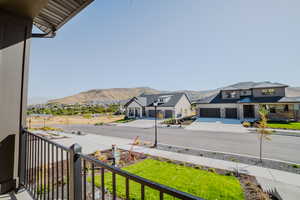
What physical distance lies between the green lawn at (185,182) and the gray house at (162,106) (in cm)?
1816

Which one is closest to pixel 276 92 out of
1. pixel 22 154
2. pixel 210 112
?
pixel 210 112

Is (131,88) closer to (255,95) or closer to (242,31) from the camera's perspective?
(255,95)

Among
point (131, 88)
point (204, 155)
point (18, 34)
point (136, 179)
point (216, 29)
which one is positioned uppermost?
point (131, 88)

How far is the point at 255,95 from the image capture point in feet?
64.3

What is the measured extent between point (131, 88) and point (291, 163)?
315 ft

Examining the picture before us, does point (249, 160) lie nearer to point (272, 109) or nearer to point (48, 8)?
point (48, 8)

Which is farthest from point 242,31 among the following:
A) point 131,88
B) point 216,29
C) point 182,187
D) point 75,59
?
point 131,88

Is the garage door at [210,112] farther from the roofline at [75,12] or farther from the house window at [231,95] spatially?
the roofline at [75,12]

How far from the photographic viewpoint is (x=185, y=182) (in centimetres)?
428

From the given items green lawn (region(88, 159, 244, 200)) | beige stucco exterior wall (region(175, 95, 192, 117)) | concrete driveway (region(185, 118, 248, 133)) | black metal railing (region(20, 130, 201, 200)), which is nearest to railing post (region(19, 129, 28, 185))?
black metal railing (region(20, 130, 201, 200))

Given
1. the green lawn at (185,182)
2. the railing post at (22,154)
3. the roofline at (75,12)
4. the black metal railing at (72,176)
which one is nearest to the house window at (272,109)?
the green lawn at (185,182)

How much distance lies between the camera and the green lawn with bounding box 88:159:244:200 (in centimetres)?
373

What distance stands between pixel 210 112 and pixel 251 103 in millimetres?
5262

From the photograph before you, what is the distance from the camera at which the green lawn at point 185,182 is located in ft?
12.2
